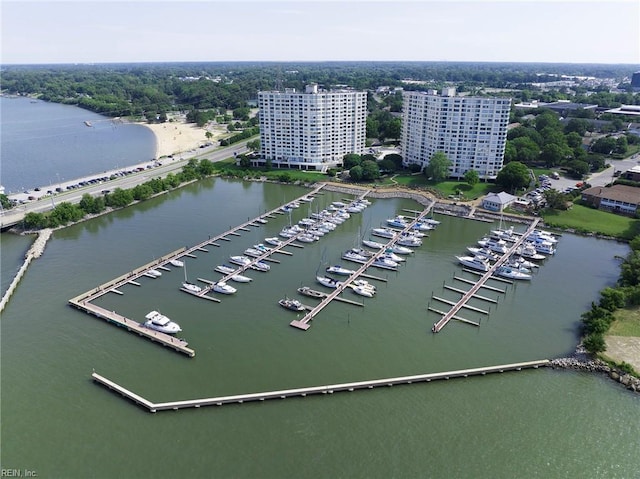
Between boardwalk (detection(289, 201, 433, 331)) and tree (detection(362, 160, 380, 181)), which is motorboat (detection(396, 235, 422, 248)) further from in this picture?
tree (detection(362, 160, 380, 181))

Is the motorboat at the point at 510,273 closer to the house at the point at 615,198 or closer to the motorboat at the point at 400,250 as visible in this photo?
the motorboat at the point at 400,250

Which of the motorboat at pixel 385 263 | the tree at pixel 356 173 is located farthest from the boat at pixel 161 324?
the tree at pixel 356 173

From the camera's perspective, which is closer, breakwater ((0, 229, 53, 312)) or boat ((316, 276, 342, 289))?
breakwater ((0, 229, 53, 312))

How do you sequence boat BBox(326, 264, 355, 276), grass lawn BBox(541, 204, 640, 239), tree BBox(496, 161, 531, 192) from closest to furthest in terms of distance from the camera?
1. boat BBox(326, 264, 355, 276)
2. grass lawn BBox(541, 204, 640, 239)
3. tree BBox(496, 161, 531, 192)

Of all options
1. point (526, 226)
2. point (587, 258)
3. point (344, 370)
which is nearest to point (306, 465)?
point (344, 370)

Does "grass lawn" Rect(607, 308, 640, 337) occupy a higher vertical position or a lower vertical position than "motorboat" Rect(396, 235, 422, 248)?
lower

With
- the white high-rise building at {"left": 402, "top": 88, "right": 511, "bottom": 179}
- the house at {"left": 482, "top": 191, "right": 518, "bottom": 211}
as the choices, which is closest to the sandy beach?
the white high-rise building at {"left": 402, "top": 88, "right": 511, "bottom": 179}

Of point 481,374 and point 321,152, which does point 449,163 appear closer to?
point 321,152
